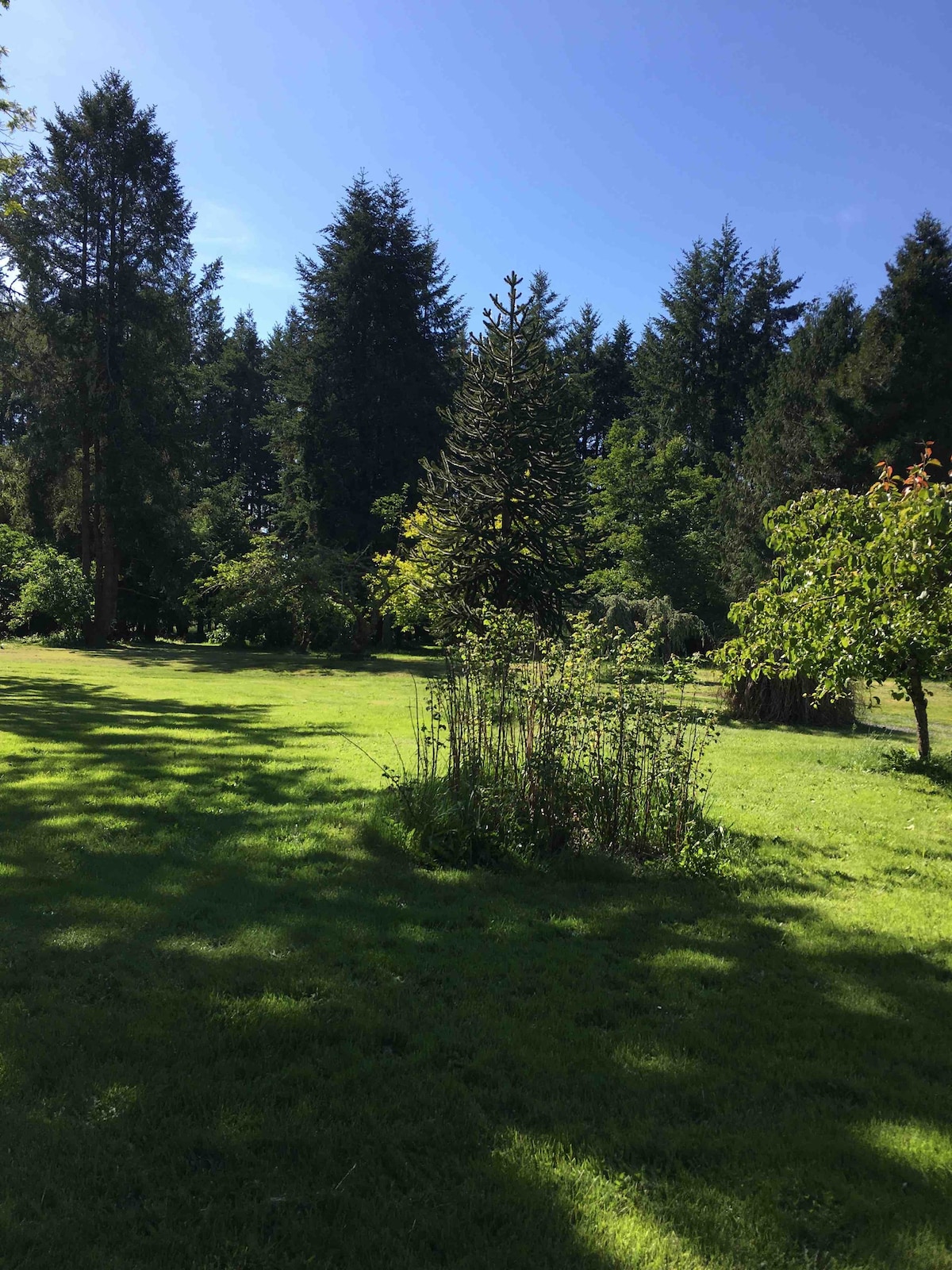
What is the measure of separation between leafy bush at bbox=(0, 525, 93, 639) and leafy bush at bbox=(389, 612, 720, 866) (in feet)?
82.4

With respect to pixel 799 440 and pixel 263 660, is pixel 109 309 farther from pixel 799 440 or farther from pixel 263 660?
pixel 799 440

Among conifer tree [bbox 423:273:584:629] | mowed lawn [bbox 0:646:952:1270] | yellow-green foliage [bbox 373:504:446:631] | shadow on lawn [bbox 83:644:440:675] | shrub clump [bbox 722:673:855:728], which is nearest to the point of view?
mowed lawn [bbox 0:646:952:1270]

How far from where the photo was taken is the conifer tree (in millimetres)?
17281

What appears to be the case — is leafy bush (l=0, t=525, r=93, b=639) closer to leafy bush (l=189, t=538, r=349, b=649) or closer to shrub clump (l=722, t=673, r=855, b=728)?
leafy bush (l=189, t=538, r=349, b=649)

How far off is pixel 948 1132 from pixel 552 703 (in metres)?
3.45

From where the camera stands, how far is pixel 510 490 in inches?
681

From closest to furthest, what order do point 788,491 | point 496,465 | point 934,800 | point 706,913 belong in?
point 706,913
point 934,800
point 496,465
point 788,491

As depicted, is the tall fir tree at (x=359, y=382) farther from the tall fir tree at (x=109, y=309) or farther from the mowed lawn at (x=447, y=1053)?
the mowed lawn at (x=447, y=1053)

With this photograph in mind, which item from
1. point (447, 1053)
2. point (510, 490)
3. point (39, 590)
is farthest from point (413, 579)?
point (447, 1053)

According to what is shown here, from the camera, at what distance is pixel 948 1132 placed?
2664mm

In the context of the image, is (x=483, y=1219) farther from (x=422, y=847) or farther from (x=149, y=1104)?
(x=422, y=847)

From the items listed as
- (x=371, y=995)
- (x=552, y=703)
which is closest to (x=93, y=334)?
(x=552, y=703)

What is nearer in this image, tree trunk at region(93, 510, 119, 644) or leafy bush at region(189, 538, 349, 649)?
leafy bush at region(189, 538, 349, 649)

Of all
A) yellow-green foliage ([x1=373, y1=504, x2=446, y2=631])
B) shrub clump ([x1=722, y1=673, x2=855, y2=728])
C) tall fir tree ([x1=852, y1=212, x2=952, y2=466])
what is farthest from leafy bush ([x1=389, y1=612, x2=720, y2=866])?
tall fir tree ([x1=852, y1=212, x2=952, y2=466])
